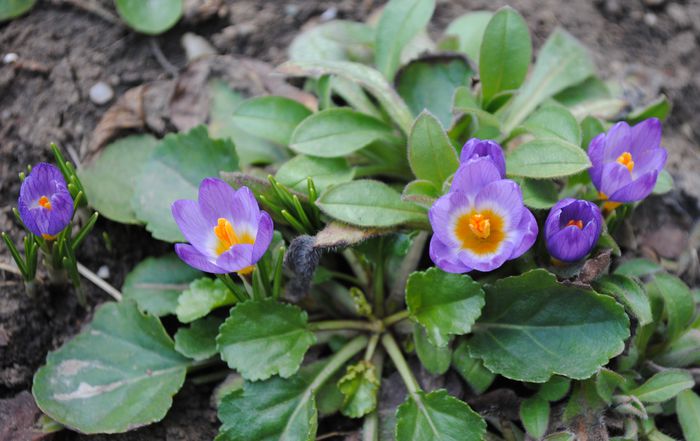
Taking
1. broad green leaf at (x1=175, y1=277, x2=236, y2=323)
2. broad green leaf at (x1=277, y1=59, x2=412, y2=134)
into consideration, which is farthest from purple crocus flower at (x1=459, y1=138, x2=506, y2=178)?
broad green leaf at (x1=175, y1=277, x2=236, y2=323)

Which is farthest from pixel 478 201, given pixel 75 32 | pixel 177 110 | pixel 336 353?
pixel 75 32

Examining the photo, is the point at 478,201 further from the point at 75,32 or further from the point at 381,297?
the point at 75,32

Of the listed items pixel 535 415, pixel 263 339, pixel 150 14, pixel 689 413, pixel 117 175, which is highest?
pixel 150 14

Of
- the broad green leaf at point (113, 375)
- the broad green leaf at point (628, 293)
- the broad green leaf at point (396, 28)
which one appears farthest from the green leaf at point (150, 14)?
the broad green leaf at point (628, 293)

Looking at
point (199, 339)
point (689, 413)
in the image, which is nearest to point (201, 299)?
point (199, 339)

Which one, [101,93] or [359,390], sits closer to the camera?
[359,390]

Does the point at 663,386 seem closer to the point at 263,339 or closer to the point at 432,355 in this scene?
the point at 432,355

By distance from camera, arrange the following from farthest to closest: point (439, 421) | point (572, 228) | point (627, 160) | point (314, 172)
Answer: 1. point (314, 172)
2. point (627, 160)
3. point (439, 421)
4. point (572, 228)
